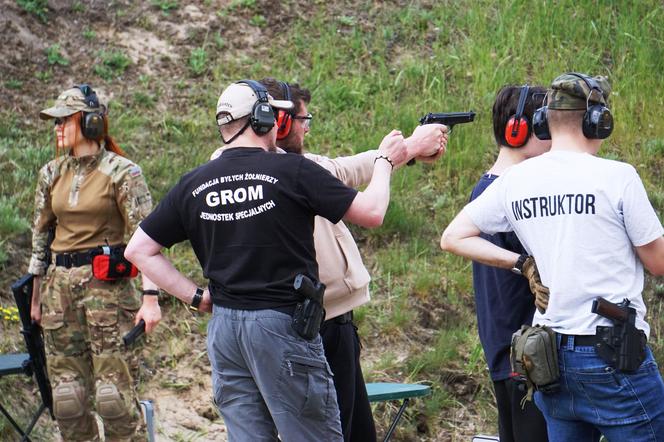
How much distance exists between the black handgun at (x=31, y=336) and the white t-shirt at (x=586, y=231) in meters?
3.51

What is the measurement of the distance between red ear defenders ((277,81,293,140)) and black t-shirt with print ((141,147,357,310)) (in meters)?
0.60

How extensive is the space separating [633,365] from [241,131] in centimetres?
188

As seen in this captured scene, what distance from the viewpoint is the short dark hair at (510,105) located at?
469 centimetres

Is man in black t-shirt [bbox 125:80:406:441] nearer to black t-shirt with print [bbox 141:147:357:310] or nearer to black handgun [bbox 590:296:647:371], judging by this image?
black t-shirt with print [bbox 141:147:357:310]

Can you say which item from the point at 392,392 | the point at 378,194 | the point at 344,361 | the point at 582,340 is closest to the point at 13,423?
the point at 392,392

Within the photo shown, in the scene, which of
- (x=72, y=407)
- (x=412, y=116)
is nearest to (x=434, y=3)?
(x=412, y=116)

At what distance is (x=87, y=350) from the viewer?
6059mm

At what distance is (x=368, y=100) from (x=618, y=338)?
6539 mm

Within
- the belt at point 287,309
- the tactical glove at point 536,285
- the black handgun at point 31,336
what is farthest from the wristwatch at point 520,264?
the black handgun at point 31,336

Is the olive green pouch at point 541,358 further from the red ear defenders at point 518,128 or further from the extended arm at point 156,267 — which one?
the extended arm at point 156,267

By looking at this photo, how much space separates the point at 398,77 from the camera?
33.4 ft

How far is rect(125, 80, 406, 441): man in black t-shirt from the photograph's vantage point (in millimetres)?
4152

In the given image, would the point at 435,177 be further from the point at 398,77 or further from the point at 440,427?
the point at 440,427

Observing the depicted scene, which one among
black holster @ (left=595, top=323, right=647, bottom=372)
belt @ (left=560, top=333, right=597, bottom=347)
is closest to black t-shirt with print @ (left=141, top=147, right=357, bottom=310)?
belt @ (left=560, top=333, right=597, bottom=347)
